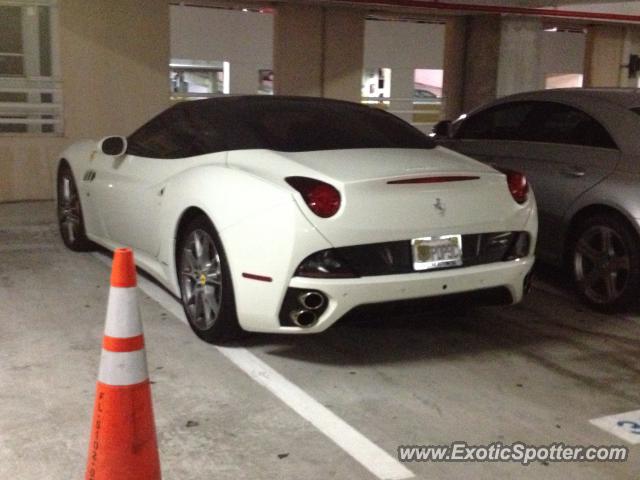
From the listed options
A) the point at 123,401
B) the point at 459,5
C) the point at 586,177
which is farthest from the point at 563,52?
the point at 123,401

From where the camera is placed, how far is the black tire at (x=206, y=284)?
4.30 meters

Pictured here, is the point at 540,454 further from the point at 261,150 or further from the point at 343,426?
the point at 261,150

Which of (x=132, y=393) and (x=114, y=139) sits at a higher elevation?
(x=114, y=139)

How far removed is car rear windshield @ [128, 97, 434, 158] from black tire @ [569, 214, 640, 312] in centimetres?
130

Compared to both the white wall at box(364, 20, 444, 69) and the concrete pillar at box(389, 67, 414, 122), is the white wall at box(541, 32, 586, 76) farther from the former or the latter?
the concrete pillar at box(389, 67, 414, 122)

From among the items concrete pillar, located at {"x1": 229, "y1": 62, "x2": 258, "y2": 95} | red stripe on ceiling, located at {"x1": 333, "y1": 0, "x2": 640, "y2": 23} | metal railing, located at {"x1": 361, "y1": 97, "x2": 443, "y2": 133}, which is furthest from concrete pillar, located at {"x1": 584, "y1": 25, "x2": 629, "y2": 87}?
concrete pillar, located at {"x1": 229, "y1": 62, "x2": 258, "y2": 95}

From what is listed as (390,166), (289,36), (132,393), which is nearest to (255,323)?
(390,166)

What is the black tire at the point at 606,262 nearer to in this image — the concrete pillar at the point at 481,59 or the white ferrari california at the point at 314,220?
the white ferrari california at the point at 314,220

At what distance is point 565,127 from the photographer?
597 centimetres

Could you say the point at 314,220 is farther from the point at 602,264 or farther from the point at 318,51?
the point at 318,51

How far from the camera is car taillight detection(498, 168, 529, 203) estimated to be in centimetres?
457

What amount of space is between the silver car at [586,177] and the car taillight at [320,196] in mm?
2189

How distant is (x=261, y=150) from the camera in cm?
454

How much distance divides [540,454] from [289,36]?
28.8 ft
